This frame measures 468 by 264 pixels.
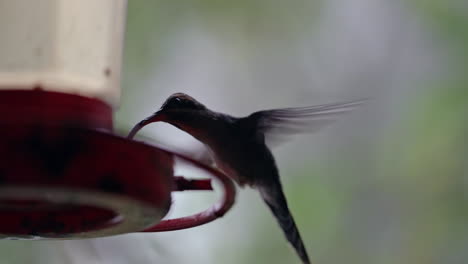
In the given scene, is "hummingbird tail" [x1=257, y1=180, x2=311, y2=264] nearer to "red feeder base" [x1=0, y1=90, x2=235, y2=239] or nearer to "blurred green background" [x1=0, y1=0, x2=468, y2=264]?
"red feeder base" [x1=0, y1=90, x2=235, y2=239]

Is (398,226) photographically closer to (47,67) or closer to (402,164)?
(402,164)

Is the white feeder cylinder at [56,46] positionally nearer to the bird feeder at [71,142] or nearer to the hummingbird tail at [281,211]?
the bird feeder at [71,142]

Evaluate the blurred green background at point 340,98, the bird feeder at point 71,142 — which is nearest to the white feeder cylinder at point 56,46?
A: the bird feeder at point 71,142

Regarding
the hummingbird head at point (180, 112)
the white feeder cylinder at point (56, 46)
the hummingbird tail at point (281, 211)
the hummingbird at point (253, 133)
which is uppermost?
the white feeder cylinder at point (56, 46)

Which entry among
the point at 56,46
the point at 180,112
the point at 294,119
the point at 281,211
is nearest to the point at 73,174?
the point at 56,46

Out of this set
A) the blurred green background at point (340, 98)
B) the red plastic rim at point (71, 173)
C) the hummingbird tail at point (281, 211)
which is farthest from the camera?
the blurred green background at point (340, 98)

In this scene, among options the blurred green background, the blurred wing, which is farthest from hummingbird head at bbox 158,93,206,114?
the blurred green background
